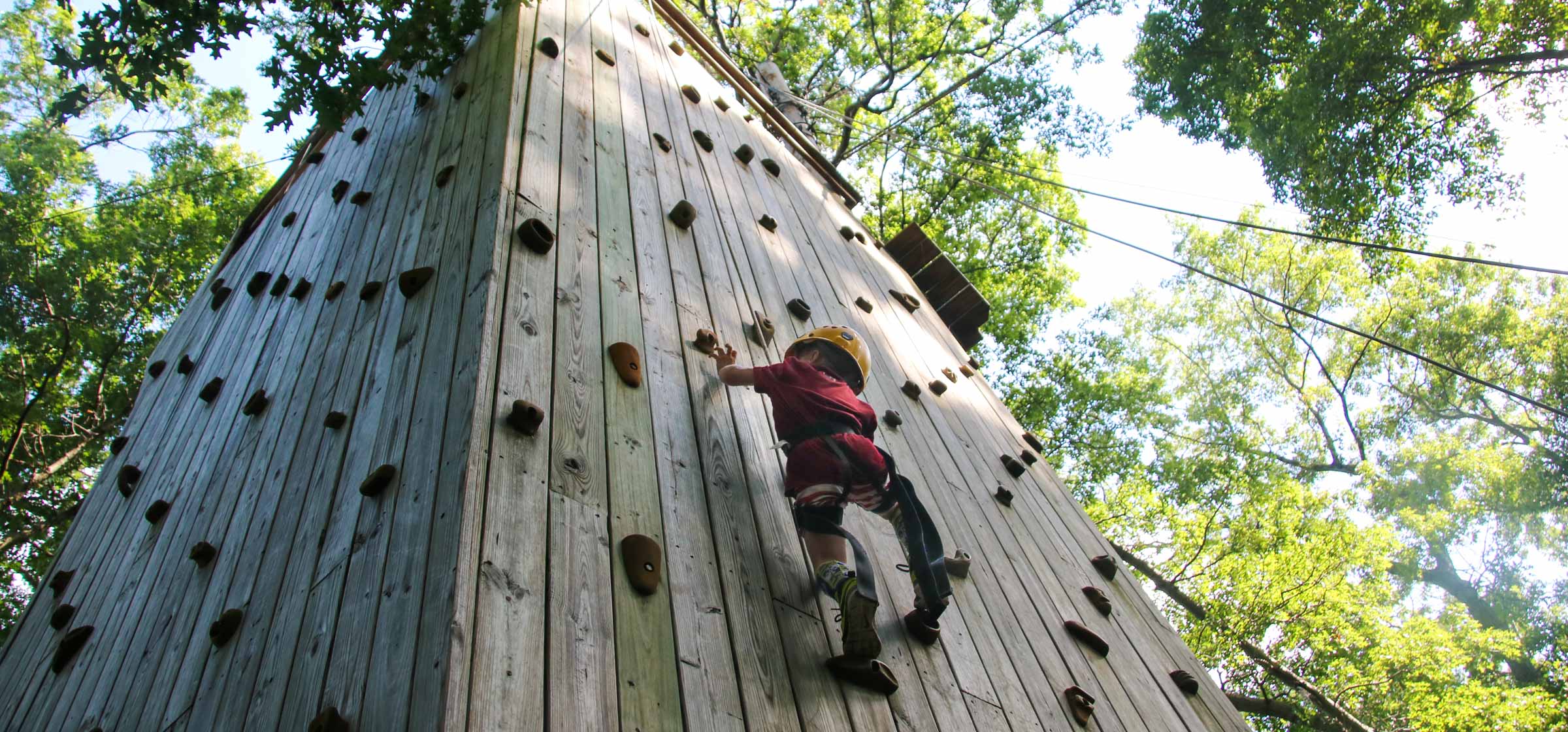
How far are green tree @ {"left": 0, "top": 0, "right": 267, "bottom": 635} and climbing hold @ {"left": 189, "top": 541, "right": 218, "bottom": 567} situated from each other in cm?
819

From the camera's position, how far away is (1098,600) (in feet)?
12.2

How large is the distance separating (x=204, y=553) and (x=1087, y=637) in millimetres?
2858

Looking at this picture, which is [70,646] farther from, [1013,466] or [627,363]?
[1013,466]

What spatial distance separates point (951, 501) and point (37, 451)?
11.7 m

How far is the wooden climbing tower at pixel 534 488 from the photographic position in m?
1.69

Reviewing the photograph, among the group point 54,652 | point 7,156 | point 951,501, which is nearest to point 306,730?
point 54,652

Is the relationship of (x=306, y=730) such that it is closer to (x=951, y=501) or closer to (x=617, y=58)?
(x=951, y=501)

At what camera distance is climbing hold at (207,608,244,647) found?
6.81ft

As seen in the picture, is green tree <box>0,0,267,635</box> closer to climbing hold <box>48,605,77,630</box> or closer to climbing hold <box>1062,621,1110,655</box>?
climbing hold <box>48,605,77,630</box>

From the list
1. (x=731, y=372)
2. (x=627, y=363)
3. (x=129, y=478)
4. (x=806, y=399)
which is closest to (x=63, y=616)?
(x=129, y=478)

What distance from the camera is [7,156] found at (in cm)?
1338

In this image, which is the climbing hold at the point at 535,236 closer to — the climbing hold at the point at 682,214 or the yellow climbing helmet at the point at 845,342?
the yellow climbing helmet at the point at 845,342

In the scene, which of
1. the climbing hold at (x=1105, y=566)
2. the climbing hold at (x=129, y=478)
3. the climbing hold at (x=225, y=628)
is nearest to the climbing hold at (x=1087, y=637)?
the climbing hold at (x=1105, y=566)

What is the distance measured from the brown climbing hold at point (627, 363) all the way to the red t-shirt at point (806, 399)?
354 mm
